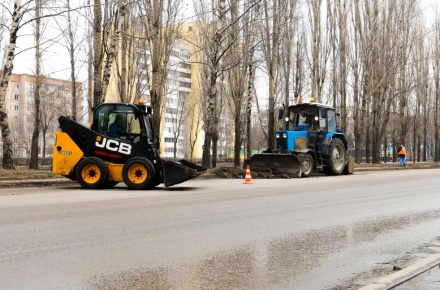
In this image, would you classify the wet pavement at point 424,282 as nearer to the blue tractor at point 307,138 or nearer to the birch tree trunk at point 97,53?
the birch tree trunk at point 97,53

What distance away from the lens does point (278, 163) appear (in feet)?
80.7

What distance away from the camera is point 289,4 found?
3806cm

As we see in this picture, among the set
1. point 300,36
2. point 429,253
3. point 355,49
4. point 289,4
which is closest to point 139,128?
point 429,253

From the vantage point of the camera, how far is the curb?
5.64 metres

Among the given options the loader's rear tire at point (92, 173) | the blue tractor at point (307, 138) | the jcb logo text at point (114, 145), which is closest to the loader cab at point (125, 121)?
the jcb logo text at point (114, 145)

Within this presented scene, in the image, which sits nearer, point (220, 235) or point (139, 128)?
point (220, 235)

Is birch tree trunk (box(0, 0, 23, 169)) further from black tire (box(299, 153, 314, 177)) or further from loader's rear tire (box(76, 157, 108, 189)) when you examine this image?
black tire (box(299, 153, 314, 177))

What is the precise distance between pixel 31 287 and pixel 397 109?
205 feet

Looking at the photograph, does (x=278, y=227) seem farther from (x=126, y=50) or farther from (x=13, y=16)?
(x=126, y=50)

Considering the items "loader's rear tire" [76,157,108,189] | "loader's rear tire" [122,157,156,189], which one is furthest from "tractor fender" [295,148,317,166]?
"loader's rear tire" [76,157,108,189]

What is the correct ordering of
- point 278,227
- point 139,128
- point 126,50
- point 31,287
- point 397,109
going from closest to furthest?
point 31,287, point 278,227, point 139,128, point 126,50, point 397,109

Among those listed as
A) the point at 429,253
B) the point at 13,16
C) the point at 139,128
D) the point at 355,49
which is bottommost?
the point at 429,253

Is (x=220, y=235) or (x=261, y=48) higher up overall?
(x=261, y=48)

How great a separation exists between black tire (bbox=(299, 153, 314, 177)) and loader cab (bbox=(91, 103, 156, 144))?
930cm
